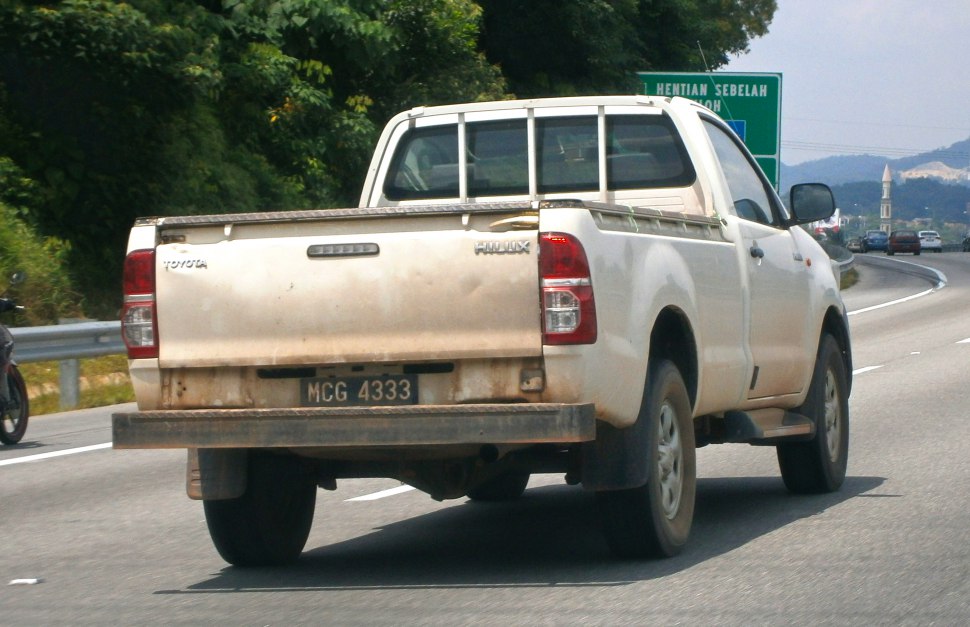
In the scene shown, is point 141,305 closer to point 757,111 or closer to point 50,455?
point 50,455

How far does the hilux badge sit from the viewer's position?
630cm

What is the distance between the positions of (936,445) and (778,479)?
191 cm

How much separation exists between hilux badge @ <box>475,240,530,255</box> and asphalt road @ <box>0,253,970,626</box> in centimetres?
132

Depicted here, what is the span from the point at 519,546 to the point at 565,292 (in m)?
1.96

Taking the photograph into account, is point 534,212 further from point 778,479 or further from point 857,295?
point 857,295

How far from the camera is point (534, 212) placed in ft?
20.7

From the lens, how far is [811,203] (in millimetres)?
9219

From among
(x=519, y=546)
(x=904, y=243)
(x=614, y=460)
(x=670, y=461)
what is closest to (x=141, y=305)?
(x=614, y=460)

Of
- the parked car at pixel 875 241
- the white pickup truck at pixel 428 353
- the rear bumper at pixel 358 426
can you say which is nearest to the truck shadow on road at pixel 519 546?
the white pickup truck at pixel 428 353

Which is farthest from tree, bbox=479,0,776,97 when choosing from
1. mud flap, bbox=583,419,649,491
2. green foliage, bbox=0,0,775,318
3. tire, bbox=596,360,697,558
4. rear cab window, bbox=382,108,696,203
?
mud flap, bbox=583,419,649,491

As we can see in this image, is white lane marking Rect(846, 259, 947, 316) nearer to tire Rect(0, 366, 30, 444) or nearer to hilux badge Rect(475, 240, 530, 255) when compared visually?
tire Rect(0, 366, 30, 444)

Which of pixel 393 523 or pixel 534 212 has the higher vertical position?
pixel 534 212

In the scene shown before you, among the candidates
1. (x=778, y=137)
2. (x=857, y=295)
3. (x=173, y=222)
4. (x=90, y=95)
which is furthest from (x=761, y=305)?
(x=857, y=295)

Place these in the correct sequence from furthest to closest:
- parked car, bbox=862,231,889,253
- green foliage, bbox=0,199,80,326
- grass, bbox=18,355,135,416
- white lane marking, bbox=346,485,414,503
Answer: parked car, bbox=862,231,889,253 < green foliage, bbox=0,199,80,326 < grass, bbox=18,355,135,416 < white lane marking, bbox=346,485,414,503
